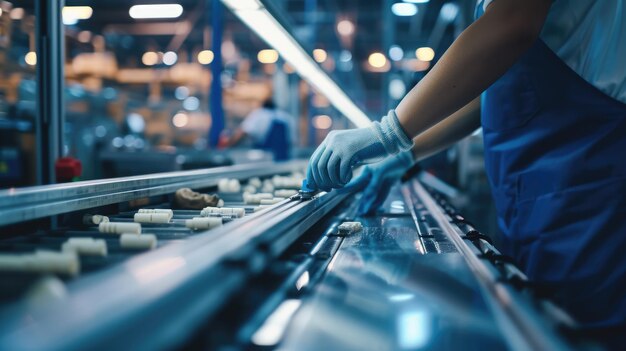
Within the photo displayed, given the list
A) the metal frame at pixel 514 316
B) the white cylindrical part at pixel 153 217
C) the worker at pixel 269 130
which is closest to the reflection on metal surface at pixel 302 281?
the metal frame at pixel 514 316

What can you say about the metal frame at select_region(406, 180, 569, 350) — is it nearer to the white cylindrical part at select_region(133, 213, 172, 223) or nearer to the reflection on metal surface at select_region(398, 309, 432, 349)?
the reflection on metal surface at select_region(398, 309, 432, 349)

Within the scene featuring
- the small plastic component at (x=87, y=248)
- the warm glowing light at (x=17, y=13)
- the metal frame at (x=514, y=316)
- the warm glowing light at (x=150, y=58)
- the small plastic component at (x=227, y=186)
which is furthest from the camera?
the warm glowing light at (x=150, y=58)

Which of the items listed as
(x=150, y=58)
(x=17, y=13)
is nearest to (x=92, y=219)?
(x=17, y=13)

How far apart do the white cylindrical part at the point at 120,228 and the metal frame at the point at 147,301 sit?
28cm

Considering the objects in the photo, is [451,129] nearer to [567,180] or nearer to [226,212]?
[567,180]

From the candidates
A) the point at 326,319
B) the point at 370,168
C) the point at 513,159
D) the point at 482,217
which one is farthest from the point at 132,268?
the point at 482,217

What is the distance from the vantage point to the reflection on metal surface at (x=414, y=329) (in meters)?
0.67

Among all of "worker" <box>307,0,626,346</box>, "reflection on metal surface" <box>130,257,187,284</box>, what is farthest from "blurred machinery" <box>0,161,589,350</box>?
"worker" <box>307,0,626,346</box>

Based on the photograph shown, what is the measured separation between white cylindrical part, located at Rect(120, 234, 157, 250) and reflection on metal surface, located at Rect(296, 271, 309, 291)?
0.30 m

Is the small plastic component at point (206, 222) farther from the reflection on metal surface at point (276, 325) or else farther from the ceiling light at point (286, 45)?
the ceiling light at point (286, 45)

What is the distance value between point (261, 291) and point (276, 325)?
13 cm

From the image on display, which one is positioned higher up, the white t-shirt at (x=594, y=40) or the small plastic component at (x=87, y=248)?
the white t-shirt at (x=594, y=40)

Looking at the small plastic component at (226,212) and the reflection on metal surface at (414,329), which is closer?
the reflection on metal surface at (414,329)

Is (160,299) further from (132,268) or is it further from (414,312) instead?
(414,312)
